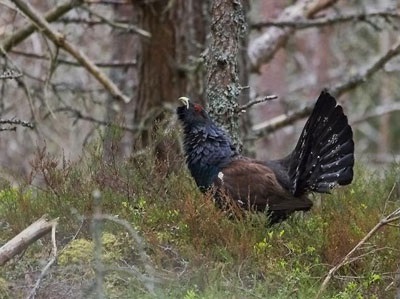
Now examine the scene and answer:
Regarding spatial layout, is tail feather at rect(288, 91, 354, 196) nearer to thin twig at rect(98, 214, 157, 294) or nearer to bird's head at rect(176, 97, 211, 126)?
bird's head at rect(176, 97, 211, 126)

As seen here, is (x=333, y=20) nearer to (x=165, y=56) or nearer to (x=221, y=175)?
(x=165, y=56)

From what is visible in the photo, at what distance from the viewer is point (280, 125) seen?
520 inches

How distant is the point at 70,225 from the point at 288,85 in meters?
19.3

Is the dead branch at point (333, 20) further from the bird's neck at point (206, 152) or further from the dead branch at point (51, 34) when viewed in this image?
the bird's neck at point (206, 152)

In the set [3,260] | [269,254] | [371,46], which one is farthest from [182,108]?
[371,46]

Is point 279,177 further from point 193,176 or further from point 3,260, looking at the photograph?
point 3,260

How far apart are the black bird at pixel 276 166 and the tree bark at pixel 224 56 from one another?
22.0 inches

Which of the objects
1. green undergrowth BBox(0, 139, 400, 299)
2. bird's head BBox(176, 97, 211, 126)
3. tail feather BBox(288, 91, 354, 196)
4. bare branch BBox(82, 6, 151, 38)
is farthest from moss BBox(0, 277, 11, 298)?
bare branch BBox(82, 6, 151, 38)

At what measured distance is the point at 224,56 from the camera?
8.23m

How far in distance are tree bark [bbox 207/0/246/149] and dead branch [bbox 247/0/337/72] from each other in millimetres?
5427

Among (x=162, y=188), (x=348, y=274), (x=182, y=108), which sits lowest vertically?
(x=348, y=274)

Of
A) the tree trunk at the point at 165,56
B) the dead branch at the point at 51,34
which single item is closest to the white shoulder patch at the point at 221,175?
the dead branch at the point at 51,34

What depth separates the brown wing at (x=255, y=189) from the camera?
23.9ft

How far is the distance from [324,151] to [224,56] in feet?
4.55
